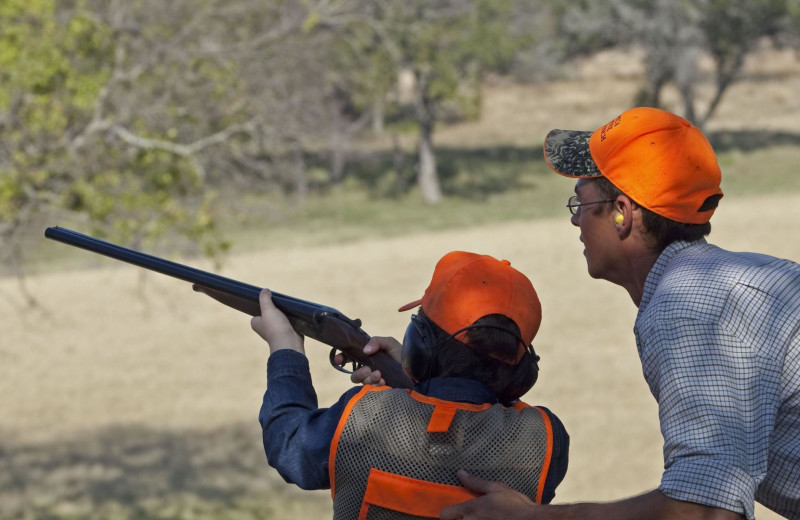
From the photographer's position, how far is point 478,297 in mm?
2518

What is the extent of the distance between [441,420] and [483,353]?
8.4 inches

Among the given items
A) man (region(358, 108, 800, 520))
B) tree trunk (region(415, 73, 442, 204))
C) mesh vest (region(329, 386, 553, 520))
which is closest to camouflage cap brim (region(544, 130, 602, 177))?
man (region(358, 108, 800, 520))

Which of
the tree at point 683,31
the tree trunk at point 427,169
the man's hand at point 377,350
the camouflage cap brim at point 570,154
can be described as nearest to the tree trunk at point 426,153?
the tree trunk at point 427,169

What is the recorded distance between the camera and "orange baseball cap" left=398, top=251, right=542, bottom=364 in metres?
2.51

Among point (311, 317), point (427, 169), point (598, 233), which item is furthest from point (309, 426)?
point (427, 169)

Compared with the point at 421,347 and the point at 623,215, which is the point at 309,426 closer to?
the point at 421,347

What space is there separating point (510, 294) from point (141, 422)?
33.0 ft

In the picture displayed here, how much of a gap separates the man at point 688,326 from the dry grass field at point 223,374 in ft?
16.9

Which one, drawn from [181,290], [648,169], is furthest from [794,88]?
[648,169]

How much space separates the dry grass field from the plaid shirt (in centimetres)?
520

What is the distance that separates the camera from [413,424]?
8.04 ft

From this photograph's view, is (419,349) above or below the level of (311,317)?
below

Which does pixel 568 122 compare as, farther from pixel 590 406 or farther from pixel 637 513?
pixel 637 513

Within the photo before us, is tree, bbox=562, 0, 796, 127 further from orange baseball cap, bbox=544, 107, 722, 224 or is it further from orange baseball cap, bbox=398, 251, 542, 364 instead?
orange baseball cap, bbox=398, 251, 542, 364
